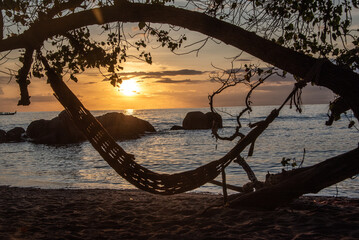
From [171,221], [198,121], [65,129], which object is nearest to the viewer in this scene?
[171,221]

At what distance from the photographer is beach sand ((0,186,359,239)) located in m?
3.73

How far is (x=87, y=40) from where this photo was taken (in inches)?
217

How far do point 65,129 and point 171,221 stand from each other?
70.6ft

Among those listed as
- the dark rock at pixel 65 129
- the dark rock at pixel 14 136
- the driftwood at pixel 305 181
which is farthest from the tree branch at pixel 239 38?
the dark rock at pixel 14 136

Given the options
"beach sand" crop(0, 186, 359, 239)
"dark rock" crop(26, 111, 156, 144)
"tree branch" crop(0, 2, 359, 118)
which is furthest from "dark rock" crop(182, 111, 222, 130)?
"tree branch" crop(0, 2, 359, 118)

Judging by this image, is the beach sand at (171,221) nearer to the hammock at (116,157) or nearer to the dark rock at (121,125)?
the hammock at (116,157)

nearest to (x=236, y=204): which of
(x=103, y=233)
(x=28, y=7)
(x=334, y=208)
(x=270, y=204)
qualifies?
(x=270, y=204)

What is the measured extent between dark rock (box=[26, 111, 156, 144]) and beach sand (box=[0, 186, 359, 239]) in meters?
17.4

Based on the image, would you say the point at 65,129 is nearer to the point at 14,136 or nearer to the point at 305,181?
the point at 14,136

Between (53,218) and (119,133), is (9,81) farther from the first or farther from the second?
(119,133)

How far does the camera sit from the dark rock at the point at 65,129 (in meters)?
24.0

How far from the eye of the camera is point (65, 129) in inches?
957

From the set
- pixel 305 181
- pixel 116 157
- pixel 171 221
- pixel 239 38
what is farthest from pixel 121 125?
pixel 239 38

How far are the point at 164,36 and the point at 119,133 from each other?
22897mm
